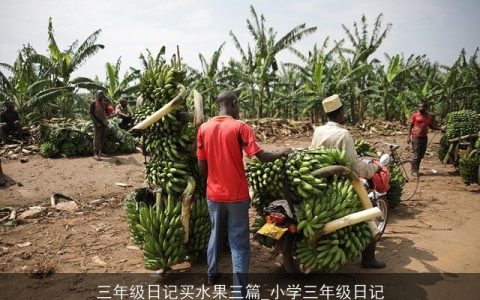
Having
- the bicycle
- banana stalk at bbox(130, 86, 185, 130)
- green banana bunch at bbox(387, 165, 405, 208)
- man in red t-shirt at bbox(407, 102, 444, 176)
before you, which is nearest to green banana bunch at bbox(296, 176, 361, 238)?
banana stalk at bbox(130, 86, 185, 130)

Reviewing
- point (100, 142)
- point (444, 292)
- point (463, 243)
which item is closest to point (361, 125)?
point (100, 142)

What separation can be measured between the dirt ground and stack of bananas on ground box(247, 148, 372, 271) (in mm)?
777

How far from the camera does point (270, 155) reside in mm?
3436

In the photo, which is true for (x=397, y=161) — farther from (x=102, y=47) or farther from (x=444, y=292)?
(x=102, y=47)

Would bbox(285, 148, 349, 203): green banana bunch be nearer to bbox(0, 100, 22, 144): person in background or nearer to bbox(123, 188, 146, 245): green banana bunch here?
bbox(123, 188, 146, 245): green banana bunch

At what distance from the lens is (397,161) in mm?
7324

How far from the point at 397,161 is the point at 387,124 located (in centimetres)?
1382

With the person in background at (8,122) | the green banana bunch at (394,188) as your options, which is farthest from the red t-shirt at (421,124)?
the person in background at (8,122)

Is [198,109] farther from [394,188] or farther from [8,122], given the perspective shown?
[8,122]

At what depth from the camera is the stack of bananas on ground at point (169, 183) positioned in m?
4.11

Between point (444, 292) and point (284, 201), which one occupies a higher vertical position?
point (284, 201)

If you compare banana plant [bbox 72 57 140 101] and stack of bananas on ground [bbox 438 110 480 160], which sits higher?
banana plant [bbox 72 57 140 101]

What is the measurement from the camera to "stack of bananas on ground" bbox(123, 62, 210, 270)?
4113 mm

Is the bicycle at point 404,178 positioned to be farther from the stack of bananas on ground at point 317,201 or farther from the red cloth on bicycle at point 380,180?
the stack of bananas on ground at point 317,201
